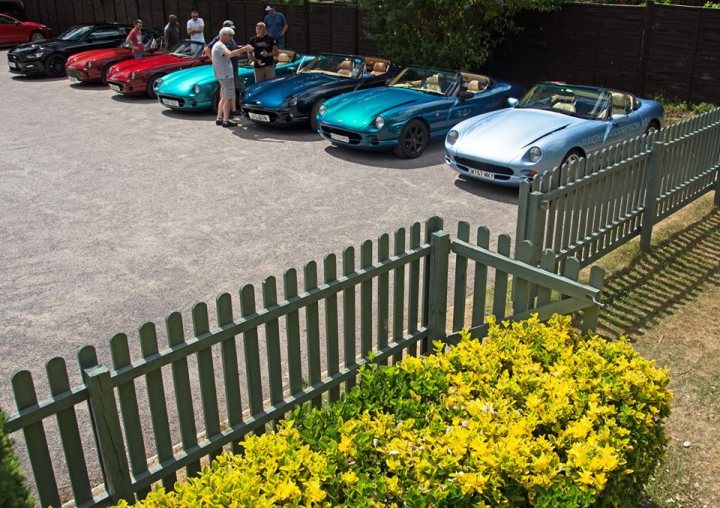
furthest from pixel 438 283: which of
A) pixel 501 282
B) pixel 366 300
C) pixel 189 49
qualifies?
pixel 189 49

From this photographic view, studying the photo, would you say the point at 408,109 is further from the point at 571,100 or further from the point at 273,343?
the point at 273,343

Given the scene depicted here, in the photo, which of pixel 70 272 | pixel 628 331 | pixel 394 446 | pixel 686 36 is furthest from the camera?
pixel 686 36

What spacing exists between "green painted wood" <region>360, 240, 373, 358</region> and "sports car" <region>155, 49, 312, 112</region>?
10658 mm

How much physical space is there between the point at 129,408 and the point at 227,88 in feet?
35.0

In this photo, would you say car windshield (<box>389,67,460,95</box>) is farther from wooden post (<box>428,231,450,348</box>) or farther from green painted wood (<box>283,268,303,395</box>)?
green painted wood (<box>283,268,303,395</box>)

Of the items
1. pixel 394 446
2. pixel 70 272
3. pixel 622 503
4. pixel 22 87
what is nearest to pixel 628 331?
pixel 622 503

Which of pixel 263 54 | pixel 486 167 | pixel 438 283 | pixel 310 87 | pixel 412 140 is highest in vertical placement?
pixel 263 54

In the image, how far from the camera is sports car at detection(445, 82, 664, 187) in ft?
29.9

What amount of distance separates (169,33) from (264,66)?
710cm

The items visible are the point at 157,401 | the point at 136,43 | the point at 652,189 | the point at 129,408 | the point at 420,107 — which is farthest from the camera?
the point at 136,43

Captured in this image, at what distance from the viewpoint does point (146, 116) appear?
14.5m

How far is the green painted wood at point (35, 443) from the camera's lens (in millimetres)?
3074

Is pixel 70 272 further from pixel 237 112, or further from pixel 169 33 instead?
pixel 169 33

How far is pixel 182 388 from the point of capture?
3.70 meters
